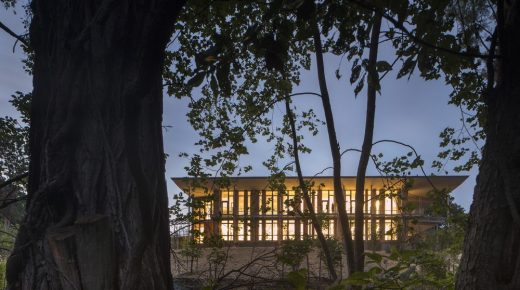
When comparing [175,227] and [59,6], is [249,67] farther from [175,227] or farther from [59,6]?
[59,6]

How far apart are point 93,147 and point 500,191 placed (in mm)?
1438

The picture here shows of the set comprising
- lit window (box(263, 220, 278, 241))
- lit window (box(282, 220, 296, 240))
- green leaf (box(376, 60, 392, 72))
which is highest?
green leaf (box(376, 60, 392, 72))

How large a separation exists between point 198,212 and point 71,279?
347 centimetres

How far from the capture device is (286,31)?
5.18 feet

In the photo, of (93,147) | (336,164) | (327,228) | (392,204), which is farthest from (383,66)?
(392,204)

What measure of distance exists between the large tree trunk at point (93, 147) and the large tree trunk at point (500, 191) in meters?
1.15

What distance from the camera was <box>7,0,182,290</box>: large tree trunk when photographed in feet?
3.75

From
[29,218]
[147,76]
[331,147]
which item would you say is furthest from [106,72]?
[331,147]

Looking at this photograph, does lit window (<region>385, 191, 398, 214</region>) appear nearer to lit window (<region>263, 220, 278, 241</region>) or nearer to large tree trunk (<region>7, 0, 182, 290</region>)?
large tree trunk (<region>7, 0, 182, 290</region>)

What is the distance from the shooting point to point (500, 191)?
1.58 meters

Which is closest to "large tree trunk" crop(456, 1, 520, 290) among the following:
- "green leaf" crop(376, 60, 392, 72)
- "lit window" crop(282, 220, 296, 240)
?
Answer: "green leaf" crop(376, 60, 392, 72)

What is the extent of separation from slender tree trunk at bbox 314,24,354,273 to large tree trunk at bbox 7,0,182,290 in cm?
294

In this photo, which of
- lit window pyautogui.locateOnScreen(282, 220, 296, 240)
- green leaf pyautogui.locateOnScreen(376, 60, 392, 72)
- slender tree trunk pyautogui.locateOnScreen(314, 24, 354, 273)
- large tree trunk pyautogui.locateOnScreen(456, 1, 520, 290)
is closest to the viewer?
large tree trunk pyautogui.locateOnScreen(456, 1, 520, 290)

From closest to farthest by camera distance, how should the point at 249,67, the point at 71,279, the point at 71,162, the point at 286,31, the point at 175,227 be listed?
the point at 71,279 < the point at 71,162 < the point at 286,31 < the point at 175,227 < the point at 249,67
